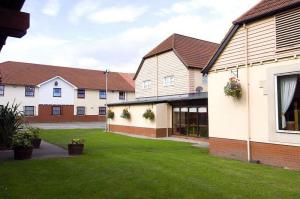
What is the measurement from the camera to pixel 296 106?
10297 mm

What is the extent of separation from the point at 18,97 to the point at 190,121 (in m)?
29.7

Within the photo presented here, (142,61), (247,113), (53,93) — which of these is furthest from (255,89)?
(53,93)

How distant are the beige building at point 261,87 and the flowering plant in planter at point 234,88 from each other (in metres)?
0.15

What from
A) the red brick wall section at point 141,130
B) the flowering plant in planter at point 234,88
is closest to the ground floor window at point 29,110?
the red brick wall section at point 141,130

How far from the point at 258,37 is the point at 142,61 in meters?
23.1

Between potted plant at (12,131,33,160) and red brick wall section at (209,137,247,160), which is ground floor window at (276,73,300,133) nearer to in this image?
red brick wall section at (209,137,247,160)

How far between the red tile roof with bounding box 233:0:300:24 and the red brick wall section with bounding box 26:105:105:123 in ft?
124

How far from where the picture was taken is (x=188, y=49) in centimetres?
2981

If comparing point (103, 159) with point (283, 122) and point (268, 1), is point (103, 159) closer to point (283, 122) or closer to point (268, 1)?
point (283, 122)

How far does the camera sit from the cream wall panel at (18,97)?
141 feet

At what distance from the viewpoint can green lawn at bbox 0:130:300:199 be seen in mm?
7223

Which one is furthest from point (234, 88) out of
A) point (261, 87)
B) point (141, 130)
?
point (141, 130)

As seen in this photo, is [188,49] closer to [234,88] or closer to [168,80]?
[168,80]

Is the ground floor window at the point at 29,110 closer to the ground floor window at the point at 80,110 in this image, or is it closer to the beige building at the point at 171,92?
the ground floor window at the point at 80,110
